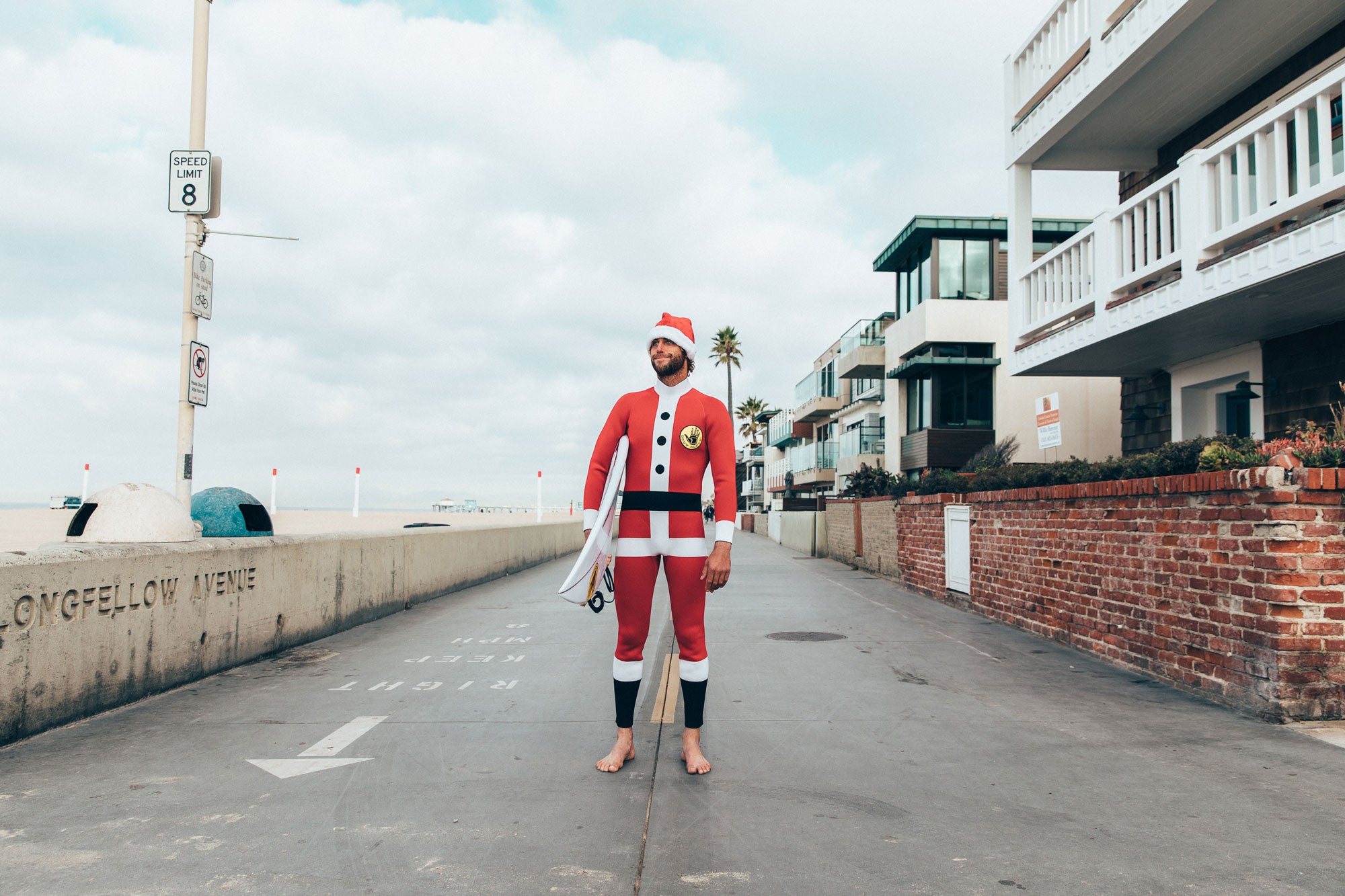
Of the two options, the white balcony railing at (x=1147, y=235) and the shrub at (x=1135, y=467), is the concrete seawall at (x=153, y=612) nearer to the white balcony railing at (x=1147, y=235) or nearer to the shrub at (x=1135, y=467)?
the shrub at (x=1135, y=467)

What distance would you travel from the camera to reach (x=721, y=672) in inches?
295

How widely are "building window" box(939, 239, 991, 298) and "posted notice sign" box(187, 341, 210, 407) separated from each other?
24.1 meters

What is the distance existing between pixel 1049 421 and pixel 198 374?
9.42m

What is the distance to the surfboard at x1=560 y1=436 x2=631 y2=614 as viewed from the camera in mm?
4812

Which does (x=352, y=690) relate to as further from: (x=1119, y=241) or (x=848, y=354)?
(x=848, y=354)

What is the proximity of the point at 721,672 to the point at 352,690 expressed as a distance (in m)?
2.80

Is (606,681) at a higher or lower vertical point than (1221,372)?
lower

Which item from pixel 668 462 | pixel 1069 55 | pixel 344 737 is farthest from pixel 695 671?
pixel 1069 55

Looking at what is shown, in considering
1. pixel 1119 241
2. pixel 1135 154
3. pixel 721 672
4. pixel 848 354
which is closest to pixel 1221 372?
pixel 1119 241

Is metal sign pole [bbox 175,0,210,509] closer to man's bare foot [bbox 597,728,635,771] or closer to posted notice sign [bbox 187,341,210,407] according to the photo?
posted notice sign [bbox 187,341,210,407]

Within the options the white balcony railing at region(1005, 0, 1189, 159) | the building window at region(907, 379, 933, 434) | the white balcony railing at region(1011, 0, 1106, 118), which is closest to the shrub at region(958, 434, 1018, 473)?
the white balcony railing at region(1005, 0, 1189, 159)

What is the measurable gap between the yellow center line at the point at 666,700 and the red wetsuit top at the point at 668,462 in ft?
5.37

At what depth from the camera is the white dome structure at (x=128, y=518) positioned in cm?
652

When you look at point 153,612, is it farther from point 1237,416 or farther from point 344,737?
point 1237,416
